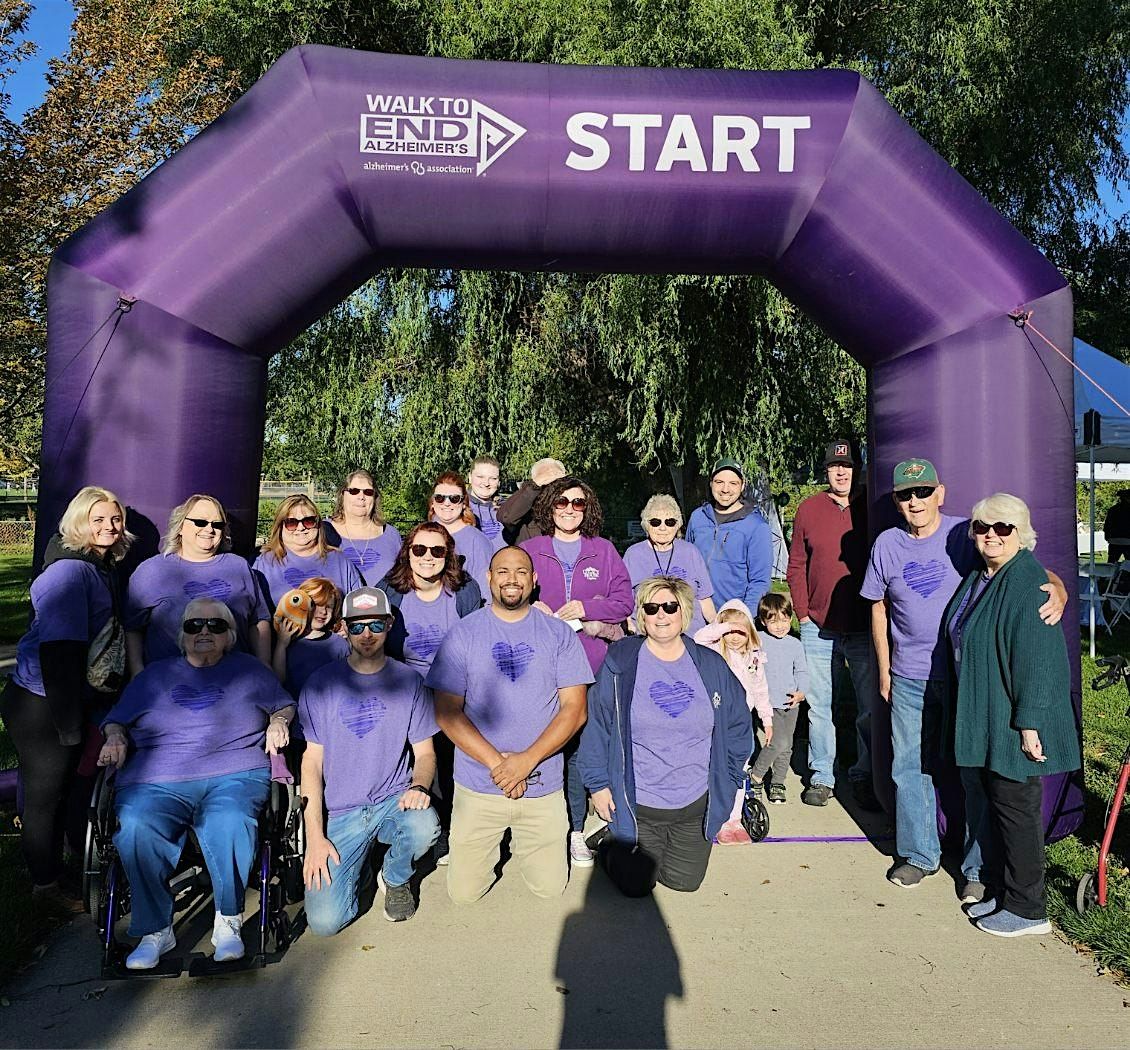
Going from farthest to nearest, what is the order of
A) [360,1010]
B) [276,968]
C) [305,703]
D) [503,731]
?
1. [503,731]
2. [305,703]
3. [276,968]
4. [360,1010]

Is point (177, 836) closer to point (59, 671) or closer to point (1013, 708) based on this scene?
point (59, 671)

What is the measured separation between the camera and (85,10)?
10594mm

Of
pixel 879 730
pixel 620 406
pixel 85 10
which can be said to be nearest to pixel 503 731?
pixel 879 730

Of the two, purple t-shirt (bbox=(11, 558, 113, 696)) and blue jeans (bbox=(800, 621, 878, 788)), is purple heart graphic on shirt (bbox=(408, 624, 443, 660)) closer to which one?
purple t-shirt (bbox=(11, 558, 113, 696))

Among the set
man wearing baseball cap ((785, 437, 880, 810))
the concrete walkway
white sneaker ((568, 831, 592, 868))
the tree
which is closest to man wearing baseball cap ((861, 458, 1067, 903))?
the concrete walkway

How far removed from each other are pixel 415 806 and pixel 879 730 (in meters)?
2.26

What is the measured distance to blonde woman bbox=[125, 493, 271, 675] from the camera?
377cm

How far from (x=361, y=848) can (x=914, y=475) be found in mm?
2741

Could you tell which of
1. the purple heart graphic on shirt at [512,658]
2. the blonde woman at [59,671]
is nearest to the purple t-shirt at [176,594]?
the blonde woman at [59,671]

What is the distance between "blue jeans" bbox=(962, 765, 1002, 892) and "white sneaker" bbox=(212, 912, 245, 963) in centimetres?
280

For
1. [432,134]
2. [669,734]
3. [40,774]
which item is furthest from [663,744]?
[432,134]

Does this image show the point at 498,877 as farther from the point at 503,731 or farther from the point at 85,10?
the point at 85,10

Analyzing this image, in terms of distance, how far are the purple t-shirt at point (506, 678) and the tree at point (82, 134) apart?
7894 millimetres

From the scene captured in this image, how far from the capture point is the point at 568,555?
4.58 m
